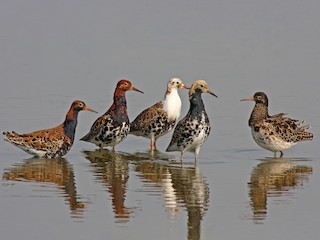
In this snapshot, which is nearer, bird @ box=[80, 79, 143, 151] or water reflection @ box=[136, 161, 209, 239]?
water reflection @ box=[136, 161, 209, 239]

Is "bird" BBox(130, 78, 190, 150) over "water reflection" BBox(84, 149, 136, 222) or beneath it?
over

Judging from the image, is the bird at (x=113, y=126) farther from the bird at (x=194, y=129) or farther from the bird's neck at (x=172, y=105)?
the bird at (x=194, y=129)

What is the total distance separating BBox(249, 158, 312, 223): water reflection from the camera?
15.0m

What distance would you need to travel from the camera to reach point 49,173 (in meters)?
17.5

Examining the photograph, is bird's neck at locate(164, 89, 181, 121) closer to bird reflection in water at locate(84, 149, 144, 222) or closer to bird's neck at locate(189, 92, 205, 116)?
bird reflection in water at locate(84, 149, 144, 222)

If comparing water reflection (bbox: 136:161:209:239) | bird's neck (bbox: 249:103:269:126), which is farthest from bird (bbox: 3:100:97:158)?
bird's neck (bbox: 249:103:269:126)

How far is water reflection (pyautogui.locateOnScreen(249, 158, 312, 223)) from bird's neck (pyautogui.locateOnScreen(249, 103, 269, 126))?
1165mm

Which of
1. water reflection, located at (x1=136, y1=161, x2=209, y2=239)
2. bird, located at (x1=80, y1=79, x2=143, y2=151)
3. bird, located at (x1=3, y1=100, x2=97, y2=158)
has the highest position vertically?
bird, located at (x1=80, y1=79, x2=143, y2=151)

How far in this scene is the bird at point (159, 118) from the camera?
2097cm

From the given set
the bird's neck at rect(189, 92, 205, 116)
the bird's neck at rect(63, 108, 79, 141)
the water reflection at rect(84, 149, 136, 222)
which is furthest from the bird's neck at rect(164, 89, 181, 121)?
the bird's neck at rect(189, 92, 205, 116)

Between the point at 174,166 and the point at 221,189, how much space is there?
240 centimetres

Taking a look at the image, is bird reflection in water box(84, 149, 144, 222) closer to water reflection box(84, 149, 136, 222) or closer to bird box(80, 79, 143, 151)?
water reflection box(84, 149, 136, 222)

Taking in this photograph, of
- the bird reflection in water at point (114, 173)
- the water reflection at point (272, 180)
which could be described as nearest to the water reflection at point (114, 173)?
the bird reflection in water at point (114, 173)

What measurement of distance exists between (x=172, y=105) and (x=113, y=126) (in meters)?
1.74
